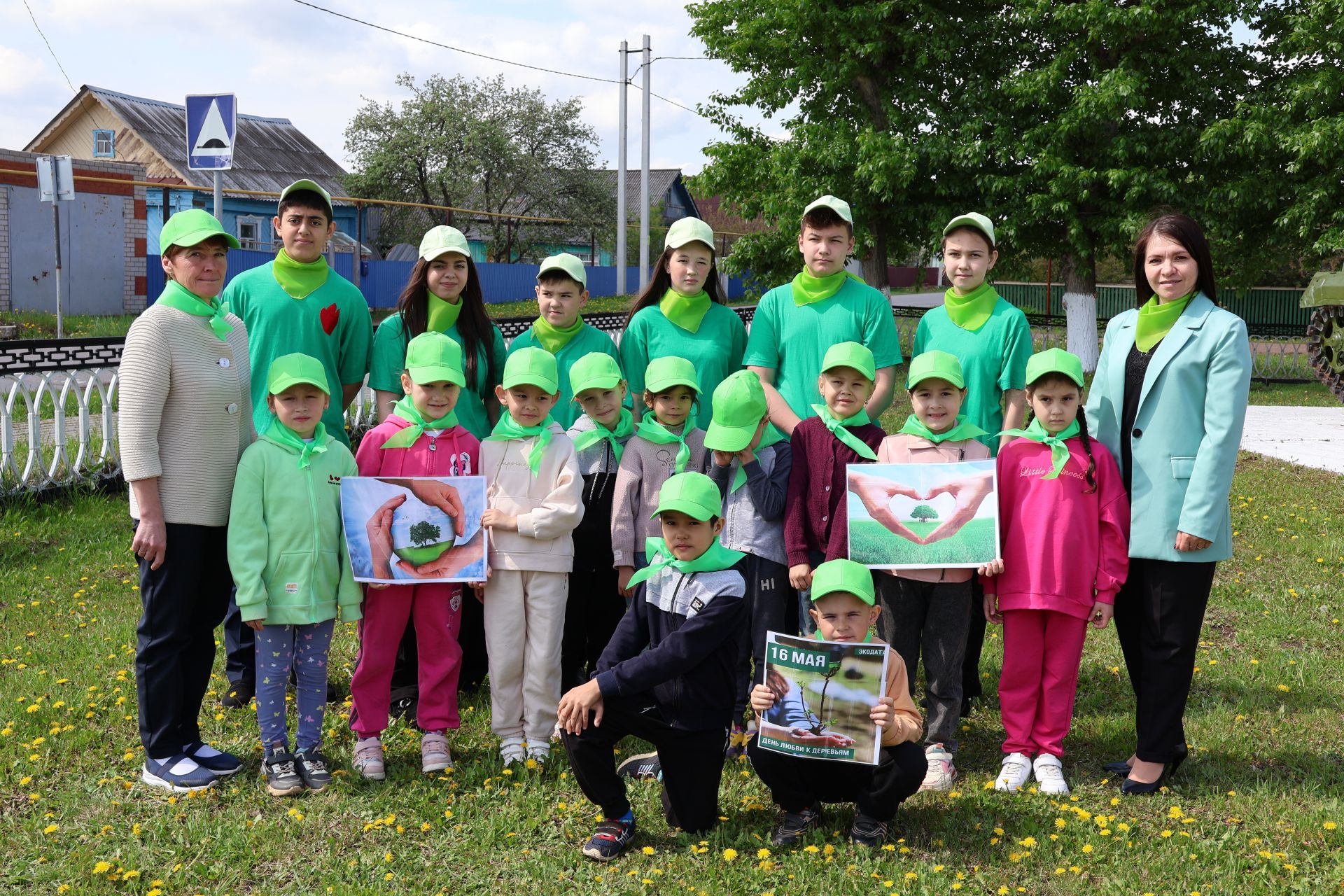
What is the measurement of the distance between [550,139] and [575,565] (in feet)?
117

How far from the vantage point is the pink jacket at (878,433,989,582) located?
4398 mm

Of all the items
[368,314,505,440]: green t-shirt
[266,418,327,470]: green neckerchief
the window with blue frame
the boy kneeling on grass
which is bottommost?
the boy kneeling on grass

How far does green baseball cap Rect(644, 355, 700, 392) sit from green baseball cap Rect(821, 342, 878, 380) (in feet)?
1.77

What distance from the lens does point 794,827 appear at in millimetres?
3980

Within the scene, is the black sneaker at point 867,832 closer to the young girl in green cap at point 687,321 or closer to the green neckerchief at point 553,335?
the young girl in green cap at point 687,321

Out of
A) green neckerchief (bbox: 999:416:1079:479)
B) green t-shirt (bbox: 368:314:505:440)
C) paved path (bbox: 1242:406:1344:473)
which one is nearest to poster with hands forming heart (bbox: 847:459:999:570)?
green neckerchief (bbox: 999:416:1079:479)

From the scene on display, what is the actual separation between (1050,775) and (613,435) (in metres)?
2.24

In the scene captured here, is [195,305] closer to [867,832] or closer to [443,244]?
[443,244]

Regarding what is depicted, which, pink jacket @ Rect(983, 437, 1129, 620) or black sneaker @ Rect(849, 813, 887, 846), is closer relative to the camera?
black sneaker @ Rect(849, 813, 887, 846)

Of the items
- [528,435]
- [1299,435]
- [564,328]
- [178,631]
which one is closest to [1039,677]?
[528,435]

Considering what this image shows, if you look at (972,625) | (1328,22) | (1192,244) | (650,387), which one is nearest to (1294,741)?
(972,625)

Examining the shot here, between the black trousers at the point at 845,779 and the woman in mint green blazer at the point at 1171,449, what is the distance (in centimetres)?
113

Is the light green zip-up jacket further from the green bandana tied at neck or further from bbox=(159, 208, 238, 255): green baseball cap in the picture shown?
bbox=(159, 208, 238, 255): green baseball cap

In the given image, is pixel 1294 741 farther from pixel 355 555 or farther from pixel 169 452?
pixel 169 452
